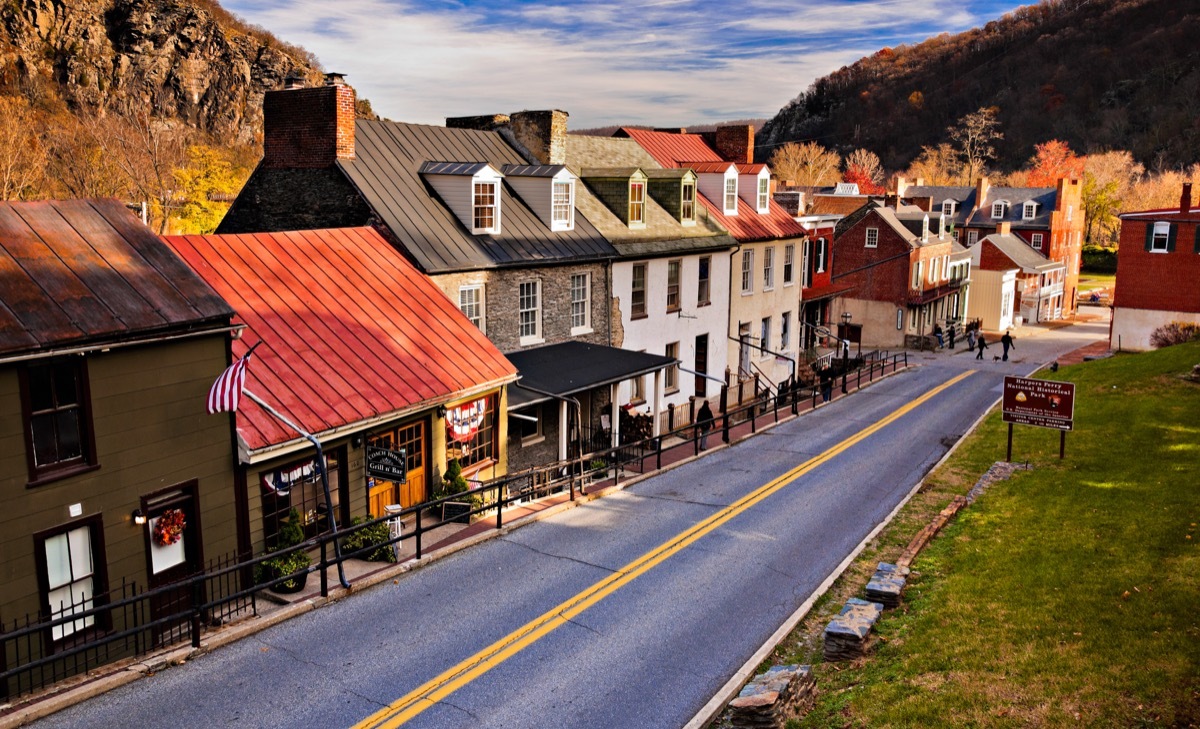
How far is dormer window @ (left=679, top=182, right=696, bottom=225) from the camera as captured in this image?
32669mm

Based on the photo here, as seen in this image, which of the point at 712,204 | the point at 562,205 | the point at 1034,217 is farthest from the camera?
the point at 1034,217

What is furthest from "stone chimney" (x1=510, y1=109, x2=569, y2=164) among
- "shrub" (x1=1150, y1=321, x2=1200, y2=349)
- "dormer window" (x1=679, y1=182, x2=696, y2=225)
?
"shrub" (x1=1150, y1=321, x2=1200, y2=349)

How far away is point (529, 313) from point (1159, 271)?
38.8 meters

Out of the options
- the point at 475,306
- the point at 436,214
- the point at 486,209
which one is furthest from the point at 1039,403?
the point at 436,214

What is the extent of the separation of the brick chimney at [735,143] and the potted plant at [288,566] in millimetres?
32449

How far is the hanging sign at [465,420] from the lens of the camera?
771 inches

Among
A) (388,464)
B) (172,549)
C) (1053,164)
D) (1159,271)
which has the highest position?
(1053,164)

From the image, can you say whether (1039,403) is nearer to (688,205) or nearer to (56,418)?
(688,205)

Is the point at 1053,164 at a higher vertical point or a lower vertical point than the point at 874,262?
higher

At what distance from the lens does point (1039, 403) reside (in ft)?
71.8

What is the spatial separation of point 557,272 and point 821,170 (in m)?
117

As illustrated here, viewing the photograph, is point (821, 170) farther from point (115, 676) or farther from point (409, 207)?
point (115, 676)

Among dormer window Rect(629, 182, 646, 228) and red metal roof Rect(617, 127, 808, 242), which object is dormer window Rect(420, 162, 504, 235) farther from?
red metal roof Rect(617, 127, 808, 242)

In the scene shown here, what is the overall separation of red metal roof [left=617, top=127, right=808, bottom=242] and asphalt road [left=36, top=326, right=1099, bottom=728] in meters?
16.8
